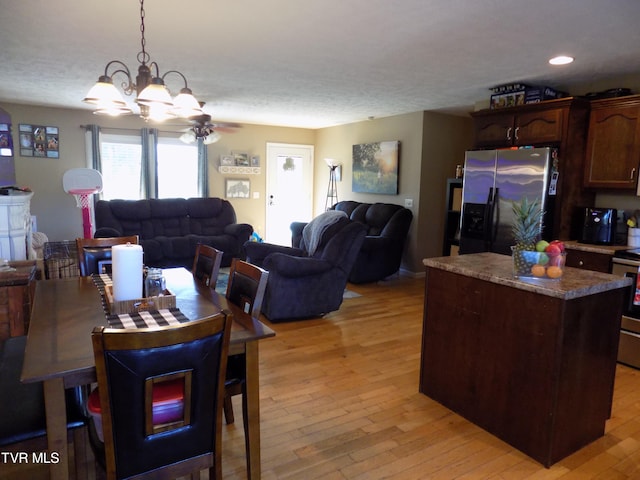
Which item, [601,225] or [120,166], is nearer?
[601,225]

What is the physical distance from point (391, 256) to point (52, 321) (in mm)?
4533

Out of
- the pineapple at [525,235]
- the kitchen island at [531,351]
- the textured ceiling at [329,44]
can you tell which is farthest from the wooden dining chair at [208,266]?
the pineapple at [525,235]

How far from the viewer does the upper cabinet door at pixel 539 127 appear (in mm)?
3846

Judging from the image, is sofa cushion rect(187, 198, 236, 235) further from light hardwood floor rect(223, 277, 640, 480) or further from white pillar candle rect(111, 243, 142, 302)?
white pillar candle rect(111, 243, 142, 302)

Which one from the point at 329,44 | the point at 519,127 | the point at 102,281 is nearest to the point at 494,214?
the point at 519,127

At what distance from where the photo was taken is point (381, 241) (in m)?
5.60

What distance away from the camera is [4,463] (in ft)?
Answer: 6.47

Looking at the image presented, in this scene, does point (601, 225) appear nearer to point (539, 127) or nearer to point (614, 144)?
point (614, 144)

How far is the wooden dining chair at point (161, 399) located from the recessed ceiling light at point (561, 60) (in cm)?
338

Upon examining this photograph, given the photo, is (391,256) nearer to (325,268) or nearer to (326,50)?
(325,268)

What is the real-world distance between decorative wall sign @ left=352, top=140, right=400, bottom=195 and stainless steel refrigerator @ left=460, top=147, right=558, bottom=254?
1839 mm

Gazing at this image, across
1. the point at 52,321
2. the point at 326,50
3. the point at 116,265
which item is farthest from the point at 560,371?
the point at 326,50

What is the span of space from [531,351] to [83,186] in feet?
17.1

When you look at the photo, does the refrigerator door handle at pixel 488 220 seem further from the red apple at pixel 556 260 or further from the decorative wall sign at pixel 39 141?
the decorative wall sign at pixel 39 141
